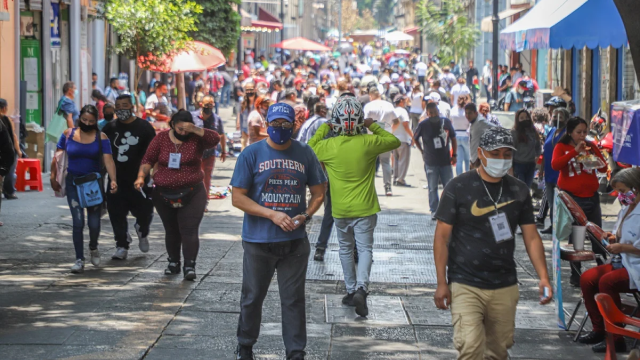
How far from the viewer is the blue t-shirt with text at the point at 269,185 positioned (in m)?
6.27

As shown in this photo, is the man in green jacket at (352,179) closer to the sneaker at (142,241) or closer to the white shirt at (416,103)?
the sneaker at (142,241)

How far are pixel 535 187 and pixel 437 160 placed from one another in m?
2.37

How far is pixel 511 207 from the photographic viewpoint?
5.50 meters

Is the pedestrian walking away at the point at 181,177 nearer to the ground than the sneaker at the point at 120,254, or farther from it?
farther from it

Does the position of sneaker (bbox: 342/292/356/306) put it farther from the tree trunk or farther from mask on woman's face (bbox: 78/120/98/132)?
mask on woman's face (bbox: 78/120/98/132)

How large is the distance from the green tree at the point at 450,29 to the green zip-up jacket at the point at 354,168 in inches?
1236

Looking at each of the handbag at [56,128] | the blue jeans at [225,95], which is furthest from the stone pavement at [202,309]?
the blue jeans at [225,95]

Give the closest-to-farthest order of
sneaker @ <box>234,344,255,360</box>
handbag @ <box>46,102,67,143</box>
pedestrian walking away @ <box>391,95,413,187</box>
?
sneaker @ <box>234,344,255,360</box>, handbag @ <box>46,102,67,143</box>, pedestrian walking away @ <box>391,95,413,187</box>

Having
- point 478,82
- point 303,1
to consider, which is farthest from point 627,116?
point 303,1

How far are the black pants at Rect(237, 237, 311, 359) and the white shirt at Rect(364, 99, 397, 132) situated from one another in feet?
32.7

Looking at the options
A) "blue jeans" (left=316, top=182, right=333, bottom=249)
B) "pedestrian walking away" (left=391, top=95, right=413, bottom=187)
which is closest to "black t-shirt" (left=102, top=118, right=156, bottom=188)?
"blue jeans" (left=316, top=182, right=333, bottom=249)

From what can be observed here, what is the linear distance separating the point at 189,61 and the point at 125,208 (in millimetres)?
11831

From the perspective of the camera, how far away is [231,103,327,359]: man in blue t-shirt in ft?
20.6

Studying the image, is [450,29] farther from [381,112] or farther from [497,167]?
[497,167]
